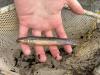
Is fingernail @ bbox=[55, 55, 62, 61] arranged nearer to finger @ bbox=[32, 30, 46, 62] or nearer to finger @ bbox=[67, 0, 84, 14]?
finger @ bbox=[32, 30, 46, 62]

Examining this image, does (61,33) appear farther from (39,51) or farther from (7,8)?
(7,8)

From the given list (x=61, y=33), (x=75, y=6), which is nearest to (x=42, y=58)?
(x=61, y=33)

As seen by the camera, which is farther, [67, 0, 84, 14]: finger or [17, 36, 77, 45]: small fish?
[67, 0, 84, 14]: finger

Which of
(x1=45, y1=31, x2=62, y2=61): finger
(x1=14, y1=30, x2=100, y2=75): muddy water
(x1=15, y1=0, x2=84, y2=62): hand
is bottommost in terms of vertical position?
(x1=14, y1=30, x2=100, y2=75): muddy water

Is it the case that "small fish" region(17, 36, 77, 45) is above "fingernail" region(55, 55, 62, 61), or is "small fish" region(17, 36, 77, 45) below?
above

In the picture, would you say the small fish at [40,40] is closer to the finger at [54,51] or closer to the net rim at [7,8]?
the finger at [54,51]

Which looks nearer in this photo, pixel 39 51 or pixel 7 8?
pixel 39 51

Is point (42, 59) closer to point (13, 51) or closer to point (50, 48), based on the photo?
point (50, 48)

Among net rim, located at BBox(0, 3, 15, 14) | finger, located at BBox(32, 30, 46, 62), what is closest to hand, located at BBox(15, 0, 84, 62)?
finger, located at BBox(32, 30, 46, 62)

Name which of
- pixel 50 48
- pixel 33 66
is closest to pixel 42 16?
pixel 50 48

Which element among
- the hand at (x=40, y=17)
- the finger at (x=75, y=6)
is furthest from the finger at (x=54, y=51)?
the finger at (x=75, y=6)

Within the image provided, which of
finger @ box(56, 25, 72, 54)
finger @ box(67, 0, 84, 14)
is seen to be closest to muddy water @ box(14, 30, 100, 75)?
finger @ box(56, 25, 72, 54)
